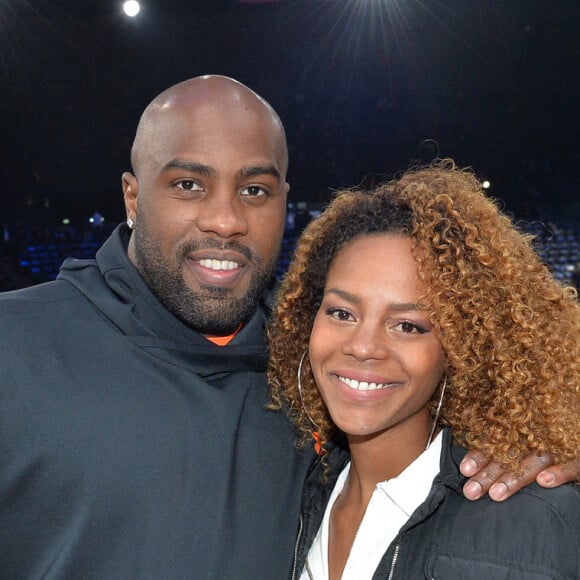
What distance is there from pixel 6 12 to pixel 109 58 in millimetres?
985

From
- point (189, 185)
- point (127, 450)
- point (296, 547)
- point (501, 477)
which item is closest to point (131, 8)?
point (189, 185)

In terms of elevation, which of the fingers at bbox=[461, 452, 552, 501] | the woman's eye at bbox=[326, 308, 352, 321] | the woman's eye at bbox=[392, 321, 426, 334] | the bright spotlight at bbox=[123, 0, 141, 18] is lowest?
the fingers at bbox=[461, 452, 552, 501]

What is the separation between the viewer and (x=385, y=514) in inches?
54.3

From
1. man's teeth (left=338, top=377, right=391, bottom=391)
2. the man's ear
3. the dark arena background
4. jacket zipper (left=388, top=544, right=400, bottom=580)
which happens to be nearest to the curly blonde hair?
man's teeth (left=338, top=377, right=391, bottom=391)

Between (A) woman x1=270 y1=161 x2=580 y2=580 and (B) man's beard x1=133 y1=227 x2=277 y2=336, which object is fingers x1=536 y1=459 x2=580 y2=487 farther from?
(B) man's beard x1=133 y1=227 x2=277 y2=336

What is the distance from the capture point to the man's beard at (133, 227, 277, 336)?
62.6 inches

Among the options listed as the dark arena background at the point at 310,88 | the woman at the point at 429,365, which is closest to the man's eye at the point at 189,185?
the woman at the point at 429,365

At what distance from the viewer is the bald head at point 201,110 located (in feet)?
5.33

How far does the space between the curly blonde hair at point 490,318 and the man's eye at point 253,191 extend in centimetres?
27

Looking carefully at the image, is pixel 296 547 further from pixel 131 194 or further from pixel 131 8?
pixel 131 8

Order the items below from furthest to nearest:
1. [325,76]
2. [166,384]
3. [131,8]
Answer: [325,76] → [131,8] → [166,384]

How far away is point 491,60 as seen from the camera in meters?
5.81

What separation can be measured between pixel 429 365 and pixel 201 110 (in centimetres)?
77

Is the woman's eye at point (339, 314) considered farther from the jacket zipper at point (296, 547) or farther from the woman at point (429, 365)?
the jacket zipper at point (296, 547)
